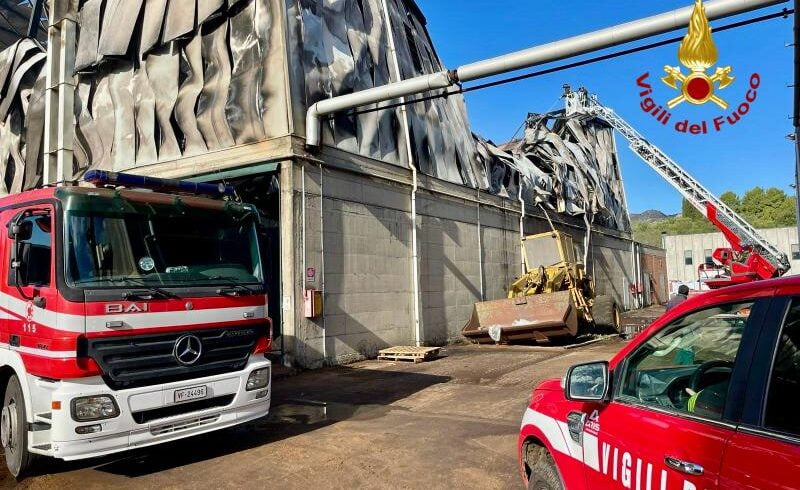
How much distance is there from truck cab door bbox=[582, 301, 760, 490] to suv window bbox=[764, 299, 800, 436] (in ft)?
0.38

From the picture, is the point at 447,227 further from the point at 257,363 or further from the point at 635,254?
the point at 635,254

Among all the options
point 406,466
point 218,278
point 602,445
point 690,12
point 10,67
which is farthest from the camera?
point 10,67

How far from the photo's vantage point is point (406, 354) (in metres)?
12.6

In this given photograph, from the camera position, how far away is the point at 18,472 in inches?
211

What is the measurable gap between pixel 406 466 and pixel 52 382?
Answer: 3.29 meters

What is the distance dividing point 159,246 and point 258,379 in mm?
1723

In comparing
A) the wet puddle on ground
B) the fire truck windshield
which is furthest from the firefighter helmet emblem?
the wet puddle on ground

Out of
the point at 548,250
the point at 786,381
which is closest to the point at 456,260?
the point at 548,250

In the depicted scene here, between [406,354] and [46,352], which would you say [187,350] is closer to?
[46,352]

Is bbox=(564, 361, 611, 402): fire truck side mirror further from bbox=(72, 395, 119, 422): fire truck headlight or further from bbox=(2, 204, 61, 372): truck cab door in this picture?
bbox=(2, 204, 61, 372): truck cab door

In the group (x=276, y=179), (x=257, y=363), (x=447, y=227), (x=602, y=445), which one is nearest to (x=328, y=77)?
(x=276, y=179)

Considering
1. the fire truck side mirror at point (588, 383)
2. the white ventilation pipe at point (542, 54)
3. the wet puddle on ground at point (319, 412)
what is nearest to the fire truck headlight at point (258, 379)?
the wet puddle on ground at point (319, 412)

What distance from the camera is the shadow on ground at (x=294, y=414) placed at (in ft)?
19.4

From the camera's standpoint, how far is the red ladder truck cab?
507cm
